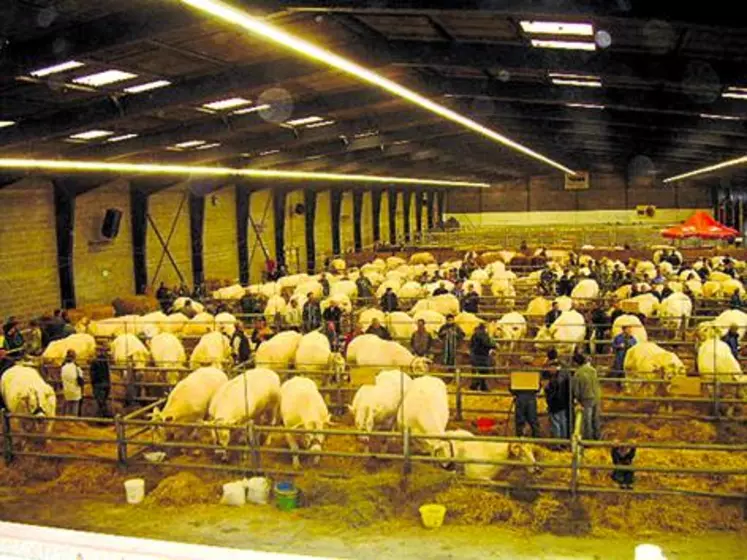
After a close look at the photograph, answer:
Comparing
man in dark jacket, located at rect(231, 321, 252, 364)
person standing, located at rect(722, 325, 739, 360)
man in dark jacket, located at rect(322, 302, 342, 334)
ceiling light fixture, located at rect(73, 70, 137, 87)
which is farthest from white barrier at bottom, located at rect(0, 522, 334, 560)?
man in dark jacket, located at rect(322, 302, 342, 334)

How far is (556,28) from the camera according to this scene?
453 inches

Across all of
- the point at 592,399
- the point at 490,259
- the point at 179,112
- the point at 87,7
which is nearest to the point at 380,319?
the point at 179,112

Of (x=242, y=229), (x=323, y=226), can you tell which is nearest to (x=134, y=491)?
(x=242, y=229)

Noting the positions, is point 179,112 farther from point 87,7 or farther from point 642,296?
point 642,296

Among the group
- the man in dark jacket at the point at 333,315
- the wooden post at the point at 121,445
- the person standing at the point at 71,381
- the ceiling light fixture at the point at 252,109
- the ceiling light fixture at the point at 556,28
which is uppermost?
the ceiling light fixture at the point at 252,109

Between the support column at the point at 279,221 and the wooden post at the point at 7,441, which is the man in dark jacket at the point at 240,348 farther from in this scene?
the support column at the point at 279,221

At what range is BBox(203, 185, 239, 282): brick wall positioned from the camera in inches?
1284

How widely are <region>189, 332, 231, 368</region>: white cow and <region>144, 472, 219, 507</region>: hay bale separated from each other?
214 inches

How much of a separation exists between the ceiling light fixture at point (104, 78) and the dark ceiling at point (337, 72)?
10.2 inches

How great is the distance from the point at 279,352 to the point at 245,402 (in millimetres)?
4165

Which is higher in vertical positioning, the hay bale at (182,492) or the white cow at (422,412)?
the white cow at (422,412)

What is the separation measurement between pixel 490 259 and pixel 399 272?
6.68m

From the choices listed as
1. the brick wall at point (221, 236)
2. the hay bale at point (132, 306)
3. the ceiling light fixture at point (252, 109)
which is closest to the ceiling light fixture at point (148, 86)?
the ceiling light fixture at point (252, 109)

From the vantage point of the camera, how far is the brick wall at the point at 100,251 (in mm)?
24531
